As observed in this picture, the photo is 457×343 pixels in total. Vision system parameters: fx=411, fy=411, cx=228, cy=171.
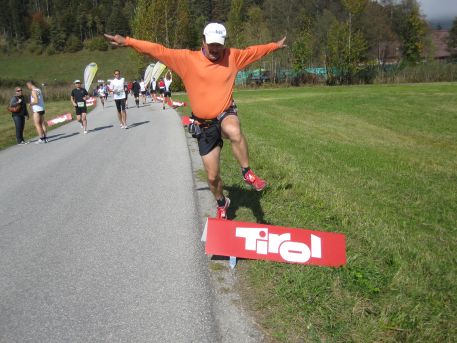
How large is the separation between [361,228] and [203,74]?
255 cm

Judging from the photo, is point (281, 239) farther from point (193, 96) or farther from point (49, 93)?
point (49, 93)

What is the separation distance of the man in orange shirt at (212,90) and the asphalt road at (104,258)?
1.08 meters

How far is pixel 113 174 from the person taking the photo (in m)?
8.43

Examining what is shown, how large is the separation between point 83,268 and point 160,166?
5.04 m

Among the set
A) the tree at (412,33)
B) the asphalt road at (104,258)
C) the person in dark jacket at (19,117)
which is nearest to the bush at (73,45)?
the tree at (412,33)

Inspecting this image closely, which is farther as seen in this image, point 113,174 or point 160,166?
point 160,166

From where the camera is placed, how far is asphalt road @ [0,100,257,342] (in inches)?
123

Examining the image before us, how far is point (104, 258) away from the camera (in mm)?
4348

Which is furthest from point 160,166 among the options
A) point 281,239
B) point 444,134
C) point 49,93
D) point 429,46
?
point 429,46

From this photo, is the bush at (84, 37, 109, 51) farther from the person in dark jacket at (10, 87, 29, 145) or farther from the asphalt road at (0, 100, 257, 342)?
the asphalt road at (0, 100, 257, 342)

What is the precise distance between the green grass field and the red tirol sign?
10 centimetres

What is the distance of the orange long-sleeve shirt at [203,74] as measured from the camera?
14.9 feet

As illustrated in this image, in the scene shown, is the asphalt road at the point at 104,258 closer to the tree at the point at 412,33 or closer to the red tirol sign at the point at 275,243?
the red tirol sign at the point at 275,243

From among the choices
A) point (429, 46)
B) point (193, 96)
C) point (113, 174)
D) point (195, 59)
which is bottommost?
point (113, 174)
